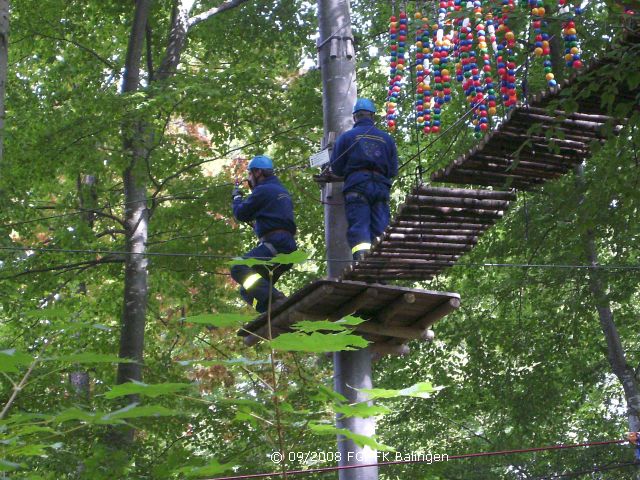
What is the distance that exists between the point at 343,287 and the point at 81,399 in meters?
4.53

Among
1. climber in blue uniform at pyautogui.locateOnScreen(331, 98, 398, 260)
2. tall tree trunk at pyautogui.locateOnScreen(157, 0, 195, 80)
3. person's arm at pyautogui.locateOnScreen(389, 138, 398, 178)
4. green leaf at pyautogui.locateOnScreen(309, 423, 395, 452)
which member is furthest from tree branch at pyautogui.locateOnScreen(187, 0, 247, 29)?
green leaf at pyautogui.locateOnScreen(309, 423, 395, 452)

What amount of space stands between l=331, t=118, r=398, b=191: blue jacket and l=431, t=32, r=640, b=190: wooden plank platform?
117 centimetres

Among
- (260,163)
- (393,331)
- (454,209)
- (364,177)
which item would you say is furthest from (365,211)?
(454,209)

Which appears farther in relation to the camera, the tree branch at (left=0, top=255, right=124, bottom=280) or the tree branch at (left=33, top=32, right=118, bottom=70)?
the tree branch at (left=33, top=32, right=118, bottom=70)

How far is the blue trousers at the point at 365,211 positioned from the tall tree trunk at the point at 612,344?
391 centimetres

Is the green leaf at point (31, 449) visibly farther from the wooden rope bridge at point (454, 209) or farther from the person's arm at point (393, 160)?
the person's arm at point (393, 160)

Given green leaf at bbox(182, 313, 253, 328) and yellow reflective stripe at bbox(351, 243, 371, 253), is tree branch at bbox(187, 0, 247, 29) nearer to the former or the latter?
yellow reflective stripe at bbox(351, 243, 371, 253)

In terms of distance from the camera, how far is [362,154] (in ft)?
21.5

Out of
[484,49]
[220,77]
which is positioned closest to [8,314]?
[220,77]

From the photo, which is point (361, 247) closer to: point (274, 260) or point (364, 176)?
point (364, 176)

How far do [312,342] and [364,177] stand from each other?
496 centimetres

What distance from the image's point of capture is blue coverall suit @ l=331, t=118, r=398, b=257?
654cm

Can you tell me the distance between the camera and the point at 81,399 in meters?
9.46

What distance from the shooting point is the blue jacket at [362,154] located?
6555 millimetres
